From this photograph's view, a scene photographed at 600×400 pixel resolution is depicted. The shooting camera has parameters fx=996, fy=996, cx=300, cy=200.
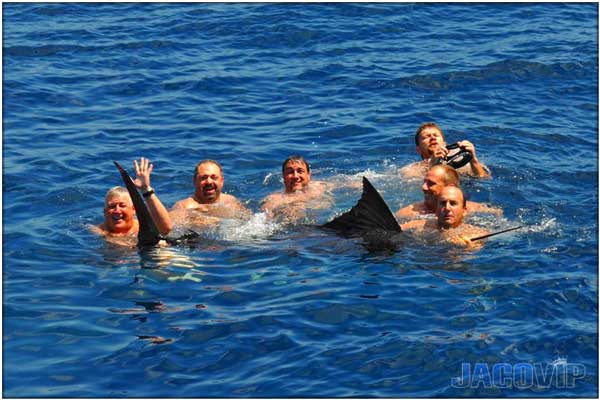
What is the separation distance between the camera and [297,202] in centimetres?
1334

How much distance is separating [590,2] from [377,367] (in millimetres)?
16754

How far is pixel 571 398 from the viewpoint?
8.19 metres

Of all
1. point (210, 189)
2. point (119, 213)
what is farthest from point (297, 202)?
point (119, 213)

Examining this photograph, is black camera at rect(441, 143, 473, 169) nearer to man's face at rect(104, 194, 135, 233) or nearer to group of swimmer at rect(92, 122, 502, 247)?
group of swimmer at rect(92, 122, 502, 247)

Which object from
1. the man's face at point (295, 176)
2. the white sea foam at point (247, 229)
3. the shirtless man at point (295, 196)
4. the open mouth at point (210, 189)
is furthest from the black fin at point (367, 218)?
the open mouth at point (210, 189)

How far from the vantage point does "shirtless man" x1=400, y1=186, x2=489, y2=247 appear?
37.7 ft

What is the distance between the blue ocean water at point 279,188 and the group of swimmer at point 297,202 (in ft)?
0.95

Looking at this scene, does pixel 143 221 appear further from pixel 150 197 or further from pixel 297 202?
pixel 297 202

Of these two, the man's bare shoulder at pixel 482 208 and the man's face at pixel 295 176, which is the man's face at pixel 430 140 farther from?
the man's face at pixel 295 176

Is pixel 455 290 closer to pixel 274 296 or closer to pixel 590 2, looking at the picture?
pixel 274 296

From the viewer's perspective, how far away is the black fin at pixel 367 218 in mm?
11203

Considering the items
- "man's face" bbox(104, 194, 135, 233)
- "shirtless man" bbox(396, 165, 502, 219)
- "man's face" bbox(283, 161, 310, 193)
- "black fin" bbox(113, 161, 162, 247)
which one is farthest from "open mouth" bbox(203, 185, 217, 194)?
"shirtless man" bbox(396, 165, 502, 219)

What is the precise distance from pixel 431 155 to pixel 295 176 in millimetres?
2372

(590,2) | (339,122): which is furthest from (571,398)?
(590,2)
